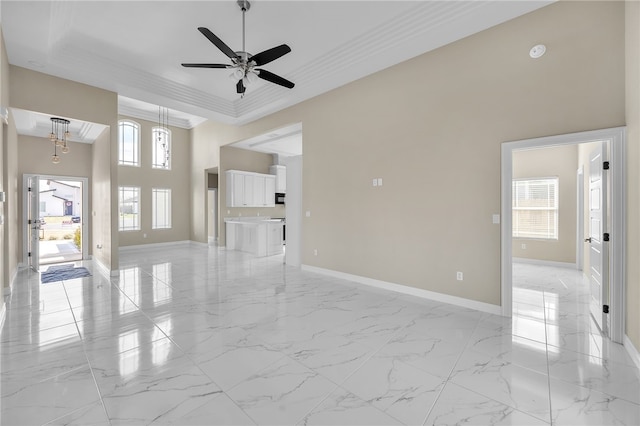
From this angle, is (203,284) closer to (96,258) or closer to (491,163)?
(96,258)

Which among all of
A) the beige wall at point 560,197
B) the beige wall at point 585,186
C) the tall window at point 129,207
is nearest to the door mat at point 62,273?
the tall window at point 129,207

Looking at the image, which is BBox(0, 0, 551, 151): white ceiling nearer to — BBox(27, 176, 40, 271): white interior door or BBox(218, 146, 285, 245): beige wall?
BBox(27, 176, 40, 271): white interior door

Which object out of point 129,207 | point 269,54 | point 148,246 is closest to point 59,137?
point 129,207

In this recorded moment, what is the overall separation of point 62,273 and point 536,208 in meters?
10.1

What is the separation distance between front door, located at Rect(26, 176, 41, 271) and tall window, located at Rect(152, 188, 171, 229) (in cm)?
314

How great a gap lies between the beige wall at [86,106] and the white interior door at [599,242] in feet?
23.9

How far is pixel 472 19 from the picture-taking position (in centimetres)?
330

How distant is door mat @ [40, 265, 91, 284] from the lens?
17.0 feet

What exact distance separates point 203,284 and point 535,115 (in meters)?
5.22

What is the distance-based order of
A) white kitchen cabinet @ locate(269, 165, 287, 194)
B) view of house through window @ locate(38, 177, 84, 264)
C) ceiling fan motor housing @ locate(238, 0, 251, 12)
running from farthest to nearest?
1. view of house through window @ locate(38, 177, 84, 264)
2. white kitchen cabinet @ locate(269, 165, 287, 194)
3. ceiling fan motor housing @ locate(238, 0, 251, 12)

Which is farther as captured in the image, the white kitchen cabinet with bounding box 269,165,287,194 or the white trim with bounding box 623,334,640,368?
the white kitchen cabinet with bounding box 269,165,287,194

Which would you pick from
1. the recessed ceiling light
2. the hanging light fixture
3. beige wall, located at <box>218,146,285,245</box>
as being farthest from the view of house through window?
the recessed ceiling light

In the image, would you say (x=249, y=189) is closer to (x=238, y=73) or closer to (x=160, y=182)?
(x=160, y=182)

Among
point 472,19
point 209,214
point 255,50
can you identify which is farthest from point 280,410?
point 209,214
